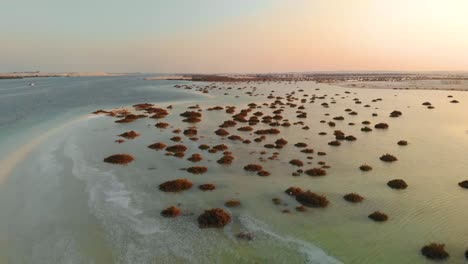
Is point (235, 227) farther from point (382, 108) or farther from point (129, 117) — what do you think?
point (382, 108)

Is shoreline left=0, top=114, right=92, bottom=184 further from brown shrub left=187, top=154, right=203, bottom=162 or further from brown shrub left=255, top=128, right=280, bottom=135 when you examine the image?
brown shrub left=255, top=128, right=280, bottom=135

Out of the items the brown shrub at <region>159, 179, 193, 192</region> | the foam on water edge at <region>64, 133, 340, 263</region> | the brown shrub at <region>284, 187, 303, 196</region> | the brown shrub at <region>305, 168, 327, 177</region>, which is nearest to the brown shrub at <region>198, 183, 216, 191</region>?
the brown shrub at <region>159, 179, 193, 192</region>

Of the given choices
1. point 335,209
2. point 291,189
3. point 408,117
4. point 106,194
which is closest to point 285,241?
point 335,209

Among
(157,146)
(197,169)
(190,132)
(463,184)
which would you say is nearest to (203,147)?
(157,146)

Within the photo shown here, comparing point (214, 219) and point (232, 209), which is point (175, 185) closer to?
point (232, 209)

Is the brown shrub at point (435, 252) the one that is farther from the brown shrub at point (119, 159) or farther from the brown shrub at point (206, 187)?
the brown shrub at point (119, 159)

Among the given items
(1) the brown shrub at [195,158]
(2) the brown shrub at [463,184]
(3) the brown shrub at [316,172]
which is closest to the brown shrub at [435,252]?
(2) the brown shrub at [463,184]

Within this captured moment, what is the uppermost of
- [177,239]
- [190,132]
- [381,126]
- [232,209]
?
[381,126]

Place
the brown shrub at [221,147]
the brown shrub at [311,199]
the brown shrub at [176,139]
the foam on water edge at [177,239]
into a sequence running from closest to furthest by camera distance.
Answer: the foam on water edge at [177,239] → the brown shrub at [311,199] → the brown shrub at [221,147] → the brown shrub at [176,139]
